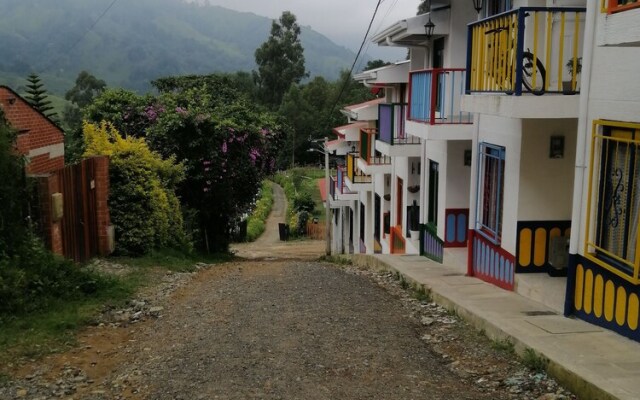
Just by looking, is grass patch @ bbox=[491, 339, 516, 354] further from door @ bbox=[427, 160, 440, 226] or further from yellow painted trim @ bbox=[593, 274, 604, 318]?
door @ bbox=[427, 160, 440, 226]

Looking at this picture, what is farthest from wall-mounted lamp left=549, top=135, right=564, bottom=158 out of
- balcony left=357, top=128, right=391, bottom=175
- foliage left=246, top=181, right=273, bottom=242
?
foliage left=246, top=181, right=273, bottom=242

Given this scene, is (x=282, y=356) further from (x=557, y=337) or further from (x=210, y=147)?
(x=210, y=147)

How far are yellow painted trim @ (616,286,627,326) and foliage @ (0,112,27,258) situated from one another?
7.18 m

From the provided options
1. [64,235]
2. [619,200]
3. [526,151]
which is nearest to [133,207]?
[64,235]

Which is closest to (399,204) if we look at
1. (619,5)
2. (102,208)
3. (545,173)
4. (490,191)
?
(490,191)

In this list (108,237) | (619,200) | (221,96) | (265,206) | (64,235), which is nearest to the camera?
(619,200)

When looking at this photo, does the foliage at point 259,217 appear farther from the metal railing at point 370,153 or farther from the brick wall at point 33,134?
the brick wall at point 33,134

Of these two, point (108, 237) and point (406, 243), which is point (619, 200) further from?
point (406, 243)

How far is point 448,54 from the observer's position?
1216cm

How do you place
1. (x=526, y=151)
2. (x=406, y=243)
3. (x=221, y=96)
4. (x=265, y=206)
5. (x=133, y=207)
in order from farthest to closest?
(x=265, y=206)
(x=221, y=96)
(x=406, y=243)
(x=133, y=207)
(x=526, y=151)

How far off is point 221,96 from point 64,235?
11.6m

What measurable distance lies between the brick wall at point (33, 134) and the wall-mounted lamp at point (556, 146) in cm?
785

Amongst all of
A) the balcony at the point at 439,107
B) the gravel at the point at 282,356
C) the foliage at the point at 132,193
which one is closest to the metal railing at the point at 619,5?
the gravel at the point at 282,356

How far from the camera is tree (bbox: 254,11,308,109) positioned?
77062mm
